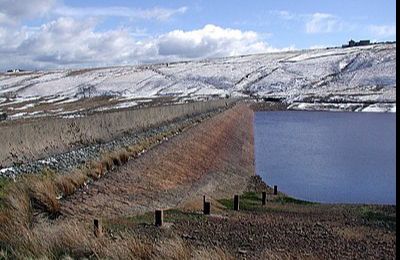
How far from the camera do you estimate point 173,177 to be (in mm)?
20719

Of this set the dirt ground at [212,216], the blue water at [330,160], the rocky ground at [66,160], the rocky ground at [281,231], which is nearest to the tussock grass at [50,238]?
the dirt ground at [212,216]

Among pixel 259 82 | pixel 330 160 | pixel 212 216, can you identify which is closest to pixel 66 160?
pixel 212 216

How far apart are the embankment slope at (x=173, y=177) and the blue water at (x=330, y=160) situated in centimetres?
188

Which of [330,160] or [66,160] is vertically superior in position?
[66,160]

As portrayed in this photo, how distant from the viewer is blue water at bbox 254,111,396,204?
25328 mm

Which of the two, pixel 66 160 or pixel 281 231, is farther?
pixel 66 160

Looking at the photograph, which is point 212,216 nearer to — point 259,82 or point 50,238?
point 50,238

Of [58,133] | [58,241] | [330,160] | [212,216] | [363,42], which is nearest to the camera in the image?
[58,241]

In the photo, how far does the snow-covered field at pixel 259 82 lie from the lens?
9469 centimetres

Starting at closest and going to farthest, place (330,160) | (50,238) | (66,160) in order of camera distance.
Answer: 1. (50,238)
2. (66,160)
3. (330,160)

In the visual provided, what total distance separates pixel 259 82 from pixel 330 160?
83838mm

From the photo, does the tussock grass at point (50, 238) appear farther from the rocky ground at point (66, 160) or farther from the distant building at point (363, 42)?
the distant building at point (363, 42)

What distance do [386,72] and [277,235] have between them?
4088 inches

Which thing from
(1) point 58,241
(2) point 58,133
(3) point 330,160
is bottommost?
(3) point 330,160
